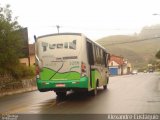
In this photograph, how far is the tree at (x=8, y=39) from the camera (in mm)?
30125

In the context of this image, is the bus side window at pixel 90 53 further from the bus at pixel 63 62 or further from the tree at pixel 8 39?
the tree at pixel 8 39

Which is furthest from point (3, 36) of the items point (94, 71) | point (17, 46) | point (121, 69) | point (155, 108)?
point (121, 69)

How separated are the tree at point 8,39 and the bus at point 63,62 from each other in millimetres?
12023

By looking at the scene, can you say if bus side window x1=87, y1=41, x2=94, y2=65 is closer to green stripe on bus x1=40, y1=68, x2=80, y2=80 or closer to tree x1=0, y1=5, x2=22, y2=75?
green stripe on bus x1=40, y1=68, x2=80, y2=80

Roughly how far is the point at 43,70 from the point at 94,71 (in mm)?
3282

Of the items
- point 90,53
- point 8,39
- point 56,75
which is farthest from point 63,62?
point 8,39

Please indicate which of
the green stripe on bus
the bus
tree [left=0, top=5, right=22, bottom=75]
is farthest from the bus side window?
tree [left=0, top=5, right=22, bottom=75]

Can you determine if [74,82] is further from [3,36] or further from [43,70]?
[3,36]

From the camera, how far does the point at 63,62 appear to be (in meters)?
18.2

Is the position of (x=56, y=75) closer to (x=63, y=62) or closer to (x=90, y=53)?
(x=63, y=62)

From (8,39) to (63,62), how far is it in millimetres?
13217

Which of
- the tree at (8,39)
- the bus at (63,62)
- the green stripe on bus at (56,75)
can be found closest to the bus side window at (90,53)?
the bus at (63,62)

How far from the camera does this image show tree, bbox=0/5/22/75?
30125 millimetres

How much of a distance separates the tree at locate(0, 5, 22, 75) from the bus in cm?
1202
